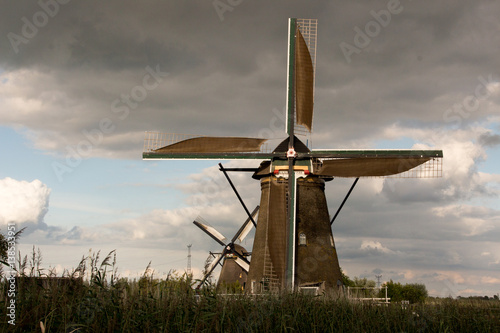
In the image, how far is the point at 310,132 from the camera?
2142 cm

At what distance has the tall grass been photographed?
6.98 meters

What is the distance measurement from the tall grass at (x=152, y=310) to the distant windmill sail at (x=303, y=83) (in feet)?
42.1

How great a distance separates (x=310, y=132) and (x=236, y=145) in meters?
3.14

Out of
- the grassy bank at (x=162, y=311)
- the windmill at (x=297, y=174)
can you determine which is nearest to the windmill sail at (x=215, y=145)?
the windmill at (x=297, y=174)

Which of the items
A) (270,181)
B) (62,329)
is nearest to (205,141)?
(270,181)

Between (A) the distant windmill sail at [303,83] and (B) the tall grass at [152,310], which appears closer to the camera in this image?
(B) the tall grass at [152,310]

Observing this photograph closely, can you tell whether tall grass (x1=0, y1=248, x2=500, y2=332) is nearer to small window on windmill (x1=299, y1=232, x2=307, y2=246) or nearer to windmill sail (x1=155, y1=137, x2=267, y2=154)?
small window on windmill (x1=299, y1=232, x2=307, y2=246)

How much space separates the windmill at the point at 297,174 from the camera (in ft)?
63.3

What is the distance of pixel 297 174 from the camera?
2012cm

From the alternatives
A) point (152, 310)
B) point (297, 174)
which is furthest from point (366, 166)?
point (152, 310)

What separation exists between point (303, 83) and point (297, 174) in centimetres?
413

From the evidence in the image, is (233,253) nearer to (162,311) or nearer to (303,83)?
(303,83)

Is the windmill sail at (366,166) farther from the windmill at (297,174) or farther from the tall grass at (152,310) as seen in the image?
the tall grass at (152,310)

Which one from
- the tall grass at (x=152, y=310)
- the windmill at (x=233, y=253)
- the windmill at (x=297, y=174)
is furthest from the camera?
the windmill at (x=233, y=253)
